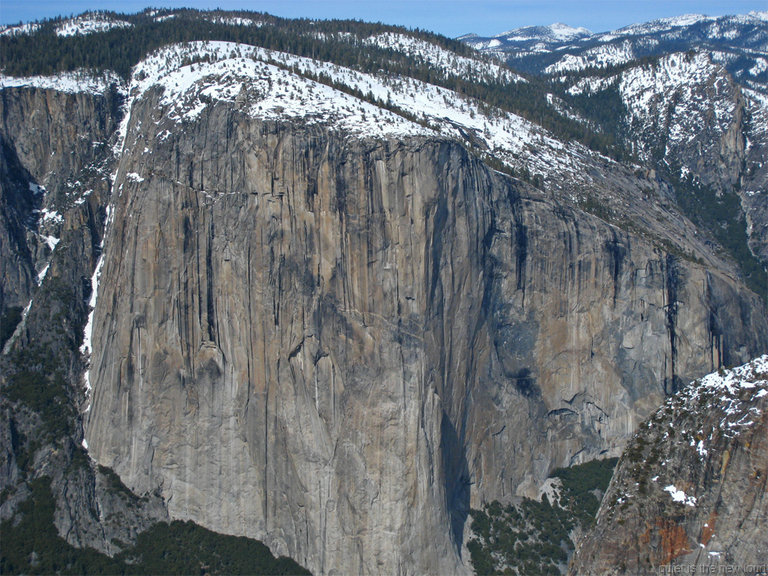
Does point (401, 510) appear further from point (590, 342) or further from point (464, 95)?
point (464, 95)

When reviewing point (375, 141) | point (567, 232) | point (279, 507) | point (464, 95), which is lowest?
point (279, 507)

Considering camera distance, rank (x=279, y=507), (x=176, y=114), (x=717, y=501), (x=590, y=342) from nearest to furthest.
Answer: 1. (x=717, y=501)
2. (x=279, y=507)
3. (x=176, y=114)
4. (x=590, y=342)

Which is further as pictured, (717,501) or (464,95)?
(464,95)

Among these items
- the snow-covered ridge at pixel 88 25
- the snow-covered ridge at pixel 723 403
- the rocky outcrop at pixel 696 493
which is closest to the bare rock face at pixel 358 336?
the snow-covered ridge at pixel 723 403

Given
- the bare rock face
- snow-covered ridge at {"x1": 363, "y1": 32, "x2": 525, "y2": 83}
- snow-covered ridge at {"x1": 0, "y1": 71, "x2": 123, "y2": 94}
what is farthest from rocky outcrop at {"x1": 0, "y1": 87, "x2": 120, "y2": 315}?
snow-covered ridge at {"x1": 363, "y1": 32, "x2": 525, "y2": 83}

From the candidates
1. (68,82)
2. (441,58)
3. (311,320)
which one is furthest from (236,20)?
(311,320)

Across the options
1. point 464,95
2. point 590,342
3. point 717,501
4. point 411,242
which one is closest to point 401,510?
point 411,242

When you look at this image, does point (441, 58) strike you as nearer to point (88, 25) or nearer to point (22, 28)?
point (88, 25)

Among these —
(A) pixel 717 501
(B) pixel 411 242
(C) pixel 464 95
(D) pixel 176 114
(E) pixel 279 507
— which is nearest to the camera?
(A) pixel 717 501
